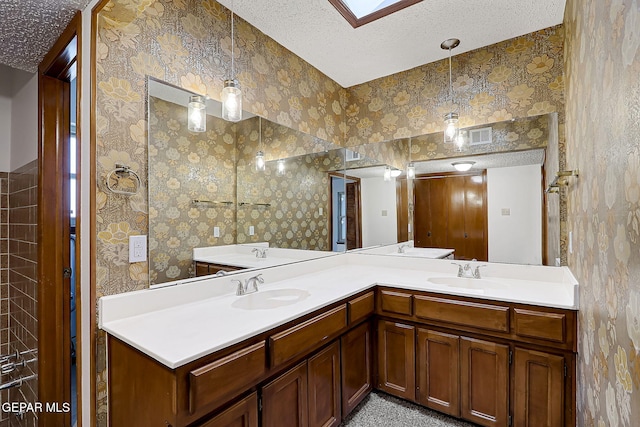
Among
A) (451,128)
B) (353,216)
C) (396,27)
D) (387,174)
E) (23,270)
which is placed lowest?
(23,270)

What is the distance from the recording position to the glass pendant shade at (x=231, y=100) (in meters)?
1.64

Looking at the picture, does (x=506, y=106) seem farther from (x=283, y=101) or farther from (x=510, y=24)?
(x=283, y=101)

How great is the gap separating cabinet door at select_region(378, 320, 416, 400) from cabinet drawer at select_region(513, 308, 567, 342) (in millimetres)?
610

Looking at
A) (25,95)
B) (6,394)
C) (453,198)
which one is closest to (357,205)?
(453,198)

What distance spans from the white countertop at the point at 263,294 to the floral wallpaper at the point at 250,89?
0.14 metres

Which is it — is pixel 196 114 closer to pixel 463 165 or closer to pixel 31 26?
pixel 31 26

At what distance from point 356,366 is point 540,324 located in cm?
108

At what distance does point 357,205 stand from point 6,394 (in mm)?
3038

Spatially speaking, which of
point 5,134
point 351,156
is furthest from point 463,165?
point 5,134

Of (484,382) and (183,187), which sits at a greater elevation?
(183,187)

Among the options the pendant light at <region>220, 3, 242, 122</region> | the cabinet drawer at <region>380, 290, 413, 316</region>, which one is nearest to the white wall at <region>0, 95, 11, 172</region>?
the pendant light at <region>220, 3, 242, 122</region>

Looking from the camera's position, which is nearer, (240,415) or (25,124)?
(240,415)

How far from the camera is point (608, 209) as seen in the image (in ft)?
2.92

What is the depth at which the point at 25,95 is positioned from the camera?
6.75ft
